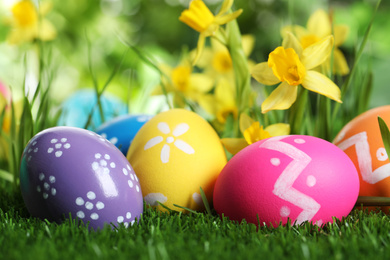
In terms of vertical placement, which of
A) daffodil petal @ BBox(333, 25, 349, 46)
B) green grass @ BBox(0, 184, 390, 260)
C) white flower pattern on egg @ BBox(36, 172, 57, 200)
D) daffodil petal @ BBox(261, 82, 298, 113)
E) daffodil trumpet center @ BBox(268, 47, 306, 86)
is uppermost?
daffodil petal @ BBox(333, 25, 349, 46)

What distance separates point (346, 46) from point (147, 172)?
295 centimetres

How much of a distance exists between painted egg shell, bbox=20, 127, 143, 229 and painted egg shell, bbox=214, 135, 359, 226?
19cm

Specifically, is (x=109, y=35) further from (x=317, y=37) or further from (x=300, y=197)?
(x=300, y=197)

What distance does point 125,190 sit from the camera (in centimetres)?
77

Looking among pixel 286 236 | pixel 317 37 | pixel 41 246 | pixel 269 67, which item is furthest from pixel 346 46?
pixel 41 246

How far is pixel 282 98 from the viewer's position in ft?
2.89

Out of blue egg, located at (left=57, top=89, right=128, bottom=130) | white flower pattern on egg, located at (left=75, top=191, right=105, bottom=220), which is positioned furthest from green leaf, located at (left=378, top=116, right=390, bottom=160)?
blue egg, located at (left=57, top=89, right=128, bottom=130)

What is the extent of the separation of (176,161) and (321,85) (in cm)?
33

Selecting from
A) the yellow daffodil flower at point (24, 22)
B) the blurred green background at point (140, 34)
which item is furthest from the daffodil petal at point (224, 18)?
the blurred green background at point (140, 34)

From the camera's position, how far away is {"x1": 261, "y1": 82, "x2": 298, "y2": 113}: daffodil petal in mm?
869

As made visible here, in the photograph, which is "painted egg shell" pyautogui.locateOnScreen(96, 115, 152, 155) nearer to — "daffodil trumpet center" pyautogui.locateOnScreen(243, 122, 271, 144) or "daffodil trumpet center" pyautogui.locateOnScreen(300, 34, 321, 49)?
"daffodil trumpet center" pyautogui.locateOnScreen(243, 122, 271, 144)

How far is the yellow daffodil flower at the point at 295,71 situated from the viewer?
865 millimetres

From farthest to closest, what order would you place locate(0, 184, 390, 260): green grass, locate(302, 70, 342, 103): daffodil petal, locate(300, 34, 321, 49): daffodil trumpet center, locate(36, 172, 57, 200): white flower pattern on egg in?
1. locate(300, 34, 321, 49): daffodil trumpet center
2. locate(302, 70, 342, 103): daffodil petal
3. locate(36, 172, 57, 200): white flower pattern on egg
4. locate(0, 184, 390, 260): green grass

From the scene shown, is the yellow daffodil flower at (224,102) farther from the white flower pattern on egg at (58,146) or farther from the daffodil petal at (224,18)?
the white flower pattern on egg at (58,146)
